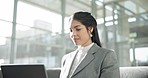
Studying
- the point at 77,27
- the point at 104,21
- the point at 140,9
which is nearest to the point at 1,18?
the point at 77,27

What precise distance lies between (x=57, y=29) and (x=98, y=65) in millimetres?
4581

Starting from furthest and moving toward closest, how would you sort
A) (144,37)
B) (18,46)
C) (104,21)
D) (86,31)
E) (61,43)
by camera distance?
(104,21)
(144,37)
(61,43)
(18,46)
(86,31)

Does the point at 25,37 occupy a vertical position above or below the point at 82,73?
above

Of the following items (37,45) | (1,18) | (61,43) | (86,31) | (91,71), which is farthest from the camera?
(61,43)

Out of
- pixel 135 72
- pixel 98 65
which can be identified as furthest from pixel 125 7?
pixel 98 65

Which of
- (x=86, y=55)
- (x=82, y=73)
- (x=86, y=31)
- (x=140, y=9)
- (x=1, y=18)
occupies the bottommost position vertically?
(x=82, y=73)

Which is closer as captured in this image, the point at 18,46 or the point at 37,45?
the point at 18,46

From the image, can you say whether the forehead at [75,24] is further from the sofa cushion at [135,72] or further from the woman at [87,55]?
the sofa cushion at [135,72]

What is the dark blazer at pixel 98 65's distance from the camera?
1.11 meters

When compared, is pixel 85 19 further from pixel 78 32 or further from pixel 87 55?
pixel 87 55

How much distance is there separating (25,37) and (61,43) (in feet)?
4.03

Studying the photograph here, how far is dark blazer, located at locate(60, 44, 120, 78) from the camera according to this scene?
111 centimetres

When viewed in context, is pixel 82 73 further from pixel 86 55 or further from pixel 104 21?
pixel 104 21

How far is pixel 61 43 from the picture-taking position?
5734 mm
